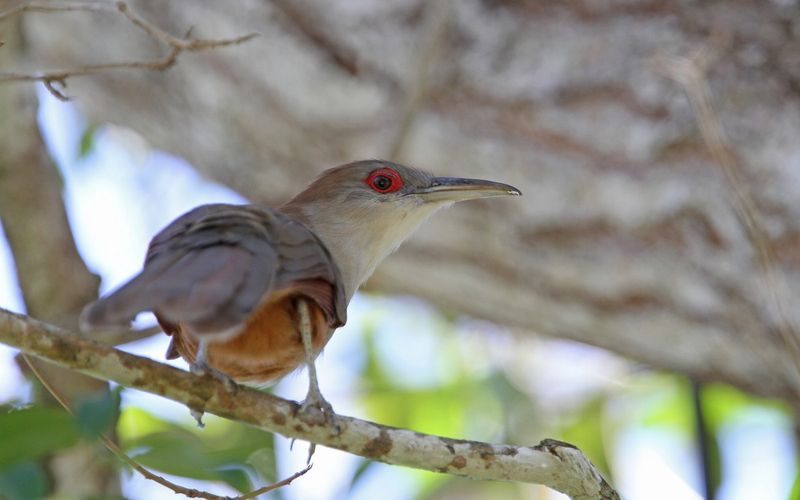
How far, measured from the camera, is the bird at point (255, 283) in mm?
2922

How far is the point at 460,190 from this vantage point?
453 centimetres

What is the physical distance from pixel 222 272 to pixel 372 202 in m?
1.59

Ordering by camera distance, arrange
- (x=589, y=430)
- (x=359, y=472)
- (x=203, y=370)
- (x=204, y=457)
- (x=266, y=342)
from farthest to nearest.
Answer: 1. (x=589, y=430)
2. (x=359, y=472)
3. (x=204, y=457)
4. (x=266, y=342)
5. (x=203, y=370)

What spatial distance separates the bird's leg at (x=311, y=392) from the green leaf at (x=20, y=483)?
76 cm

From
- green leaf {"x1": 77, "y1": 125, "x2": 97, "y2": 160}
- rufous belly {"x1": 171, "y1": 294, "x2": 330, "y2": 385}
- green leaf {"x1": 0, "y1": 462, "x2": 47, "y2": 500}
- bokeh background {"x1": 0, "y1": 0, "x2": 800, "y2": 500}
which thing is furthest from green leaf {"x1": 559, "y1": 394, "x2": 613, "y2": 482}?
green leaf {"x1": 0, "y1": 462, "x2": 47, "y2": 500}

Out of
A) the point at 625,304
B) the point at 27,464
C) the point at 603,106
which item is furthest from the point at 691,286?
the point at 27,464

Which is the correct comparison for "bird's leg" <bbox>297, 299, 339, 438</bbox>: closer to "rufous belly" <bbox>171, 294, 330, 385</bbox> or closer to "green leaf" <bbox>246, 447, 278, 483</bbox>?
"rufous belly" <bbox>171, 294, 330, 385</bbox>

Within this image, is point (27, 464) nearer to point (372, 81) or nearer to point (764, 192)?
point (372, 81)

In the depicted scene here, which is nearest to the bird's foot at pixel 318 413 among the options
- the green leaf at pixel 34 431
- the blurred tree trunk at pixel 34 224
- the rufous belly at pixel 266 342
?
the rufous belly at pixel 266 342

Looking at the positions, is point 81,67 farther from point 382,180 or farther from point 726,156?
point 726,156

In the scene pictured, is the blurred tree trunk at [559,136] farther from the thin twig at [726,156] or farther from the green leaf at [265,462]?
the green leaf at [265,462]

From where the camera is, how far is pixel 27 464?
3.31 metres

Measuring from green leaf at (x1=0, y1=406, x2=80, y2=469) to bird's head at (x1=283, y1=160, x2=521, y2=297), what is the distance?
4.34 feet

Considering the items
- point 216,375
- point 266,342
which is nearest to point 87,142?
point 266,342
